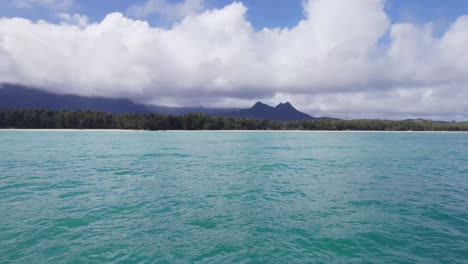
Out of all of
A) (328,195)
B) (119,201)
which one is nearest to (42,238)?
(119,201)

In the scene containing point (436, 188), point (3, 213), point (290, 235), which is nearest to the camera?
point (290, 235)

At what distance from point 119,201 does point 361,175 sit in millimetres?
23004

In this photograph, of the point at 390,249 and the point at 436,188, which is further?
the point at 436,188

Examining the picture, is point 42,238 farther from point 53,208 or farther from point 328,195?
point 328,195

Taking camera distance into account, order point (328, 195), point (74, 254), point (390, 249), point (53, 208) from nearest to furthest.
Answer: point (74, 254), point (390, 249), point (53, 208), point (328, 195)

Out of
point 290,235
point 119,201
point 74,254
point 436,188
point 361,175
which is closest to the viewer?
point 74,254

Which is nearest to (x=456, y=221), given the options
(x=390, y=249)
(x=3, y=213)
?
(x=390, y=249)

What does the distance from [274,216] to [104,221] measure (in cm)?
887

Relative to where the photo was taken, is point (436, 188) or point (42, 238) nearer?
point (42, 238)

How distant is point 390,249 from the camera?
1070cm

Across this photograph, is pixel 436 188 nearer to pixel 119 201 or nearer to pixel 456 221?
pixel 456 221

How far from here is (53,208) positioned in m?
15.2

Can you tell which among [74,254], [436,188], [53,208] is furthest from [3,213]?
[436,188]

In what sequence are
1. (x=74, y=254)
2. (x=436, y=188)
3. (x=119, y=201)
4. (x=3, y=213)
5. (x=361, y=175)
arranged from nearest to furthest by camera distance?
(x=74, y=254), (x=3, y=213), (x=119, y=201), (x=436, y=188), (x=361, y=175)
